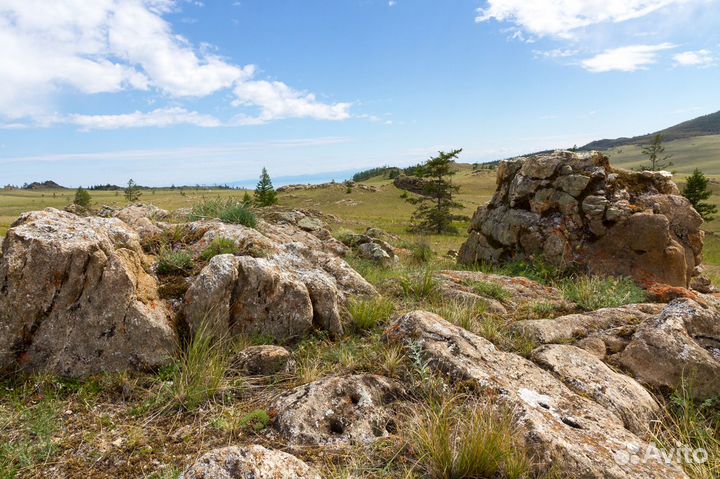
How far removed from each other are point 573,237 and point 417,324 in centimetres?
759

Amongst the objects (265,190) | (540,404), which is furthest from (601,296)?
(265,190)

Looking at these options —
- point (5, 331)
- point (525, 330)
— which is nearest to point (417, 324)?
point (525, 330)

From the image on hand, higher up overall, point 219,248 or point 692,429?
point 219,248

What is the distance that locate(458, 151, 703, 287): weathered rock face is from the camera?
30.5 feet

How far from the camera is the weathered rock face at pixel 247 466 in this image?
227cm

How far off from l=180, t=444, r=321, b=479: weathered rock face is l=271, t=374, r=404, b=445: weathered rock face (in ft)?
1.61

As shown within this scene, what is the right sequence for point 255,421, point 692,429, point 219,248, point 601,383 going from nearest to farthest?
1. point 255,421
2. point 692,429
3. point 601,383
4. point 219,248

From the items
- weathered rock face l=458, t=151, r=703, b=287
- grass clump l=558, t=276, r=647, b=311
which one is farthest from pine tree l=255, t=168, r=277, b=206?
grass clump l=558, t=276, r=647, b=311

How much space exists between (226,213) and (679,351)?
690cm

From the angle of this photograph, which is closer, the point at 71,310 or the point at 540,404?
the point at 540,404

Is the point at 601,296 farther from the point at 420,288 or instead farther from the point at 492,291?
the point at 420,288

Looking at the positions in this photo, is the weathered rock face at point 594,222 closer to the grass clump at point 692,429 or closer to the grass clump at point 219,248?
the grass clump at point 692,429

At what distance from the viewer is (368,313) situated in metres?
5.08

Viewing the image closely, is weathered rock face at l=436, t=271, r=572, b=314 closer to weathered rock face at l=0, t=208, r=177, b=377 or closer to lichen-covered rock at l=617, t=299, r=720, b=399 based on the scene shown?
lichen-covered rock at l=617, t=299, r=720, b=399
